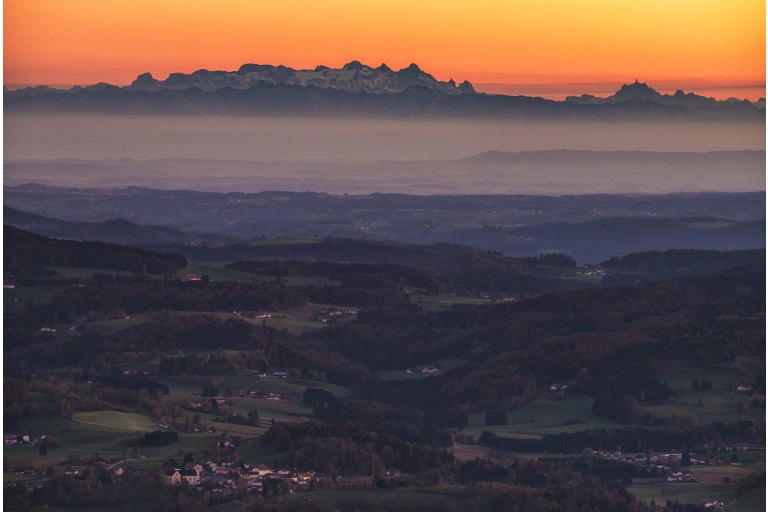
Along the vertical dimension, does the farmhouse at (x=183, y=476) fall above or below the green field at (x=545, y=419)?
above

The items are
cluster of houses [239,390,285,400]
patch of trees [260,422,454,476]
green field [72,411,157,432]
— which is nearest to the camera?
patch of trees [260,422,454,476]

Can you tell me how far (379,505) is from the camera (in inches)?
2335

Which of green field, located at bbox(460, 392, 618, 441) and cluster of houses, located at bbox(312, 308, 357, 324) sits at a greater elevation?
cluster of houses, located at bbox(312, 308, 357, 324)

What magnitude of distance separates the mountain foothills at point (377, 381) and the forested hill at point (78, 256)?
21 cm

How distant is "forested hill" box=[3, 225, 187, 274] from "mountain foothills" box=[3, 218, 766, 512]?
207mm

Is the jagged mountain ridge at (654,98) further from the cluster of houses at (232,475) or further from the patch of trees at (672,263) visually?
the cluster of houses at (232,475)

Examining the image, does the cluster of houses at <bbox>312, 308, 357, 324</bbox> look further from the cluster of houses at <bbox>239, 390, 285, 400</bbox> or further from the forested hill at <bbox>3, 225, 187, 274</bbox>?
the cluster of houses at <bbox>239, 390, 285, 400</bbox>

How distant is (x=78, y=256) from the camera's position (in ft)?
404

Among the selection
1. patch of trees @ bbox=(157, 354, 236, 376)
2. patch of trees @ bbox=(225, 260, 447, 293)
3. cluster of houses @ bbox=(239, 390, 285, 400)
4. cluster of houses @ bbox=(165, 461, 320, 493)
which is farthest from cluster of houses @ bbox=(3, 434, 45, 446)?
patch of trees @ bbox=(225, 260, 447, 293)

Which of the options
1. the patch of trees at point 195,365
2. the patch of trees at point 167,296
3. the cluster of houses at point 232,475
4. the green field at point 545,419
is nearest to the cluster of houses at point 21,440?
the cluster of houses at point 232,475

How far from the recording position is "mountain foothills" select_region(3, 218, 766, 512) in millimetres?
64188

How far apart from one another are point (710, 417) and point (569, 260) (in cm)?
7279

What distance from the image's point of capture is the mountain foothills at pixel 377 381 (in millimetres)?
64188

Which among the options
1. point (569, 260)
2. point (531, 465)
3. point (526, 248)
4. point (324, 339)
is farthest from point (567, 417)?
point (526, 248)
